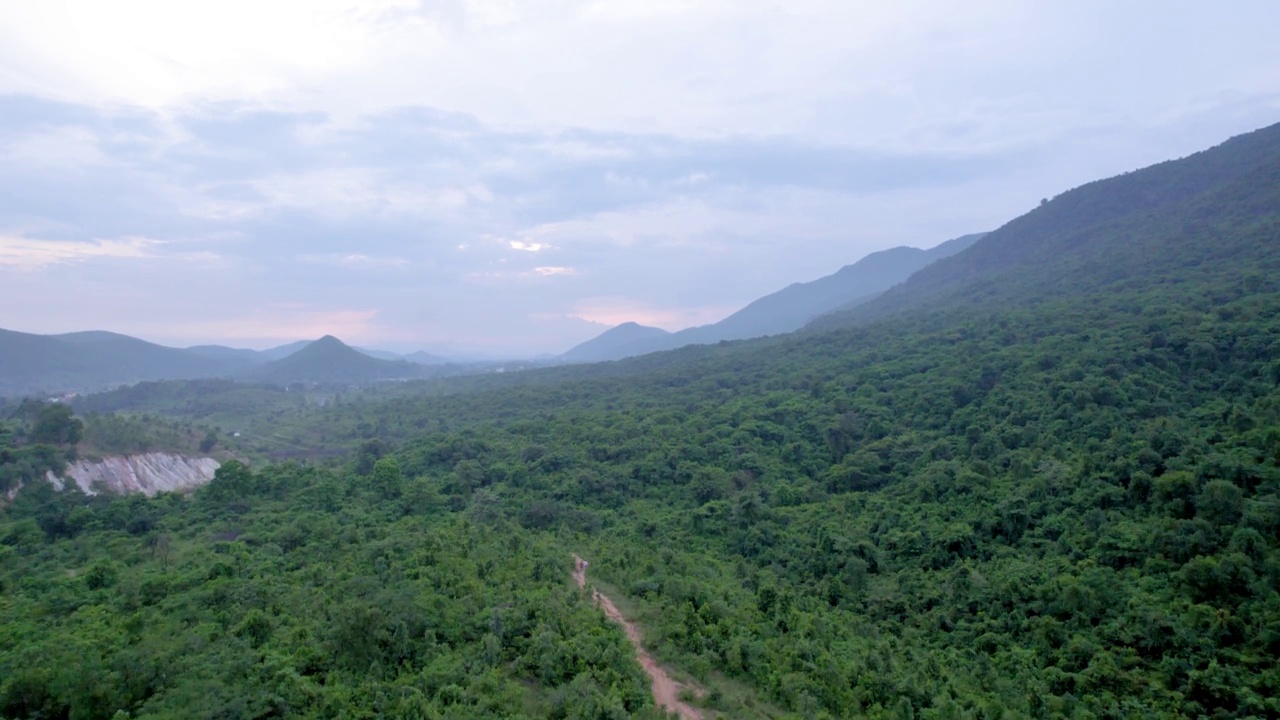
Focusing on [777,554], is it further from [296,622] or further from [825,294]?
[825,294]

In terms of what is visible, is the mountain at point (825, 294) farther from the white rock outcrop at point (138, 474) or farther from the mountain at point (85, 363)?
Result: the white rock outcrop at point (138, 474)

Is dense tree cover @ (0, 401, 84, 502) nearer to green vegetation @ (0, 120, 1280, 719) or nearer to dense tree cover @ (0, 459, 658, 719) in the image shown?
green vegetation @ (0, 120, 1280, 719)

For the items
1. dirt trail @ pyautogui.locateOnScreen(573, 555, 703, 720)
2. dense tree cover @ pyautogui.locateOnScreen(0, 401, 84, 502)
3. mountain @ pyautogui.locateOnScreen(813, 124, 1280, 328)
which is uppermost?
A: mountain @ pyautogui.locateOnScreen(813, 124, 1280, 328)

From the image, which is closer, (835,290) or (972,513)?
(972,513)

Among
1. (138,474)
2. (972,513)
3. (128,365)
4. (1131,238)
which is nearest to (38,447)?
(138,474)

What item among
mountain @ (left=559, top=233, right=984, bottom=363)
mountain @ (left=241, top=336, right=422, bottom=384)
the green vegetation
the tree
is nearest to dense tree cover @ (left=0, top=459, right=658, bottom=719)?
the green vegetation

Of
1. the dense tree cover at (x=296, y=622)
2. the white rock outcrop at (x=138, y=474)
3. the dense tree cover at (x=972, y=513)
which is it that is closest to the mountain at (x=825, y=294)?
the dense tree cover at (x=972, y=513)
